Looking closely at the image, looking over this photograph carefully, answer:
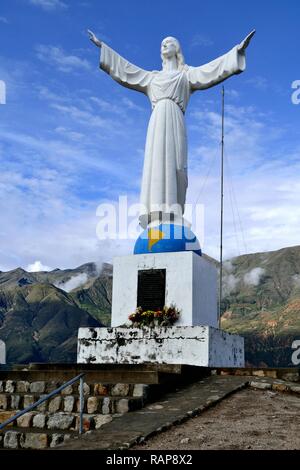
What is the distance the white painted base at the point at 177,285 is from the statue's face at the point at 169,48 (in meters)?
5.54

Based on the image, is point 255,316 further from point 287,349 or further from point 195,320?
point 195,320

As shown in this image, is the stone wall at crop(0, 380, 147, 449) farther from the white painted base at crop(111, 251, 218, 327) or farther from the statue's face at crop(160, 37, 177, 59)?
the statue's face at crop(160, 37, 177, 59)

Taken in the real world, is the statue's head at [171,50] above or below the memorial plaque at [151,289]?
above

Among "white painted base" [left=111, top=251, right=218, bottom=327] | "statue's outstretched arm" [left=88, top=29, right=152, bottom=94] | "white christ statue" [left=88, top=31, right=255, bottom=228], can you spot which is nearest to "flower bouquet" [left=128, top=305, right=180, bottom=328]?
"white painted base" [left=111, top=251, right=218, bottom=327]

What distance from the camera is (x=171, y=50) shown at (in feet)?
49.5

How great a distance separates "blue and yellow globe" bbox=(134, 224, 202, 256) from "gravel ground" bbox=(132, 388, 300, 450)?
17.8 feet

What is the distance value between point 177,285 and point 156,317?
912 millimetres

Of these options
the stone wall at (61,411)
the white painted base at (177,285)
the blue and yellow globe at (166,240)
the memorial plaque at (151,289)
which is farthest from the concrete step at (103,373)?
the blue and yellow globe at (166,240)

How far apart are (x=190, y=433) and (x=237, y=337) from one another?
780cm

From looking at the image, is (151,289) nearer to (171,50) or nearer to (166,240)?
(166,240)

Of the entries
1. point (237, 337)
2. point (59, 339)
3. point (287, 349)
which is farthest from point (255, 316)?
point (237, 337)

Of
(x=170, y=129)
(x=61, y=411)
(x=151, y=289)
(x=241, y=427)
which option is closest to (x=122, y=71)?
(x=170, y=129)

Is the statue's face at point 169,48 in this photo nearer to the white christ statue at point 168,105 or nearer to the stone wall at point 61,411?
the white christ statue at point 168,105

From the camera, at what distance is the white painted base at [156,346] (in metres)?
12.0
